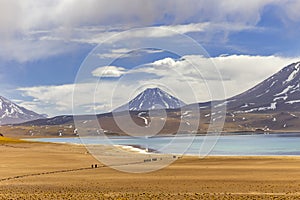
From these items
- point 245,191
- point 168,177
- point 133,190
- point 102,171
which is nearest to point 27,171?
point 102,171

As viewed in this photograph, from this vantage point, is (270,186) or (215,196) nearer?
(215,196)

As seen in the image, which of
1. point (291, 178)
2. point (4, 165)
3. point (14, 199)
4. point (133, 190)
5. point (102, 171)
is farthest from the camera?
point (4, 165)

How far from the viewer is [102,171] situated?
57875 mm

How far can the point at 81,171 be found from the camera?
194 feet

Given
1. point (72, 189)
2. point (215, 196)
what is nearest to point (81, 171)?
point (72, 189)

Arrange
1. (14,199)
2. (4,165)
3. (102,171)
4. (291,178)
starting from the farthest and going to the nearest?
(4,165), (102,171), (291,178), (14,199)

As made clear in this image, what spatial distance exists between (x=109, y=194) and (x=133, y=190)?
330 centimetres

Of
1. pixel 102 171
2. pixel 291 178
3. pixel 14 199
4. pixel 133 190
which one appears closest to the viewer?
pixel 14 199

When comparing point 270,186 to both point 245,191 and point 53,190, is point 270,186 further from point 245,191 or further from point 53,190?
point 53,190

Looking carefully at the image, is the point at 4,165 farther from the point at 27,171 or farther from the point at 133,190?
the point at 133,190

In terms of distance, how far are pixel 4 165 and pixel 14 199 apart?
35992mm

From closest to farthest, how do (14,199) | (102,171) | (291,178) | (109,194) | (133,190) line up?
(14,199) → (109,194) → (133,190) → (291,178) → (102,171)

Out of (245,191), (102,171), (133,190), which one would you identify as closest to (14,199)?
(133,190)

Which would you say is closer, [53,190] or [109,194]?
[109,194]
